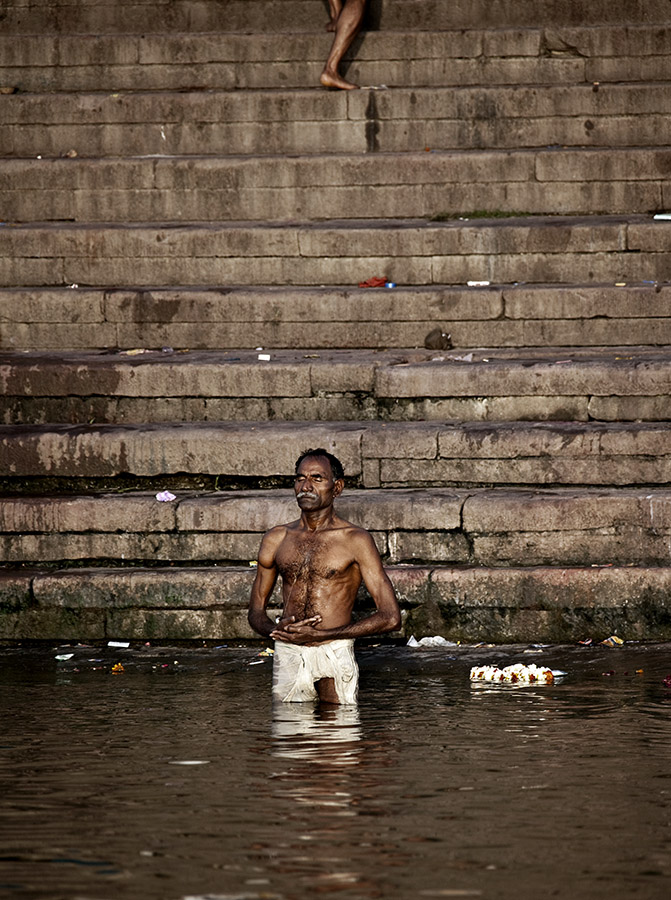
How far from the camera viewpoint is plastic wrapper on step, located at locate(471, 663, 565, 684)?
6777mm

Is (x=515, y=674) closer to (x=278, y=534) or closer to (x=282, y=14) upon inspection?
(x=278, y=534)

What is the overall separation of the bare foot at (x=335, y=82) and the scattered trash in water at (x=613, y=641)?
18.6ft

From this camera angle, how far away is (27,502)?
8438mm

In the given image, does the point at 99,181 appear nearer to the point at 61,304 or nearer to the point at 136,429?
the point at 61,304

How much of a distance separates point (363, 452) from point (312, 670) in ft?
7.54

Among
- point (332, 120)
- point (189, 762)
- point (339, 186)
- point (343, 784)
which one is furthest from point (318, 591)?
point (332, 120)

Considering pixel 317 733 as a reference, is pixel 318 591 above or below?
above

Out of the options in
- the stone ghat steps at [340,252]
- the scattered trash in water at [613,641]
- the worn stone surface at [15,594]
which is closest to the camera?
the scattered trash in water at [613,641]

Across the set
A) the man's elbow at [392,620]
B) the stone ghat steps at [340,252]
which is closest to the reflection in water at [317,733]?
the man's elbow at [392,620]

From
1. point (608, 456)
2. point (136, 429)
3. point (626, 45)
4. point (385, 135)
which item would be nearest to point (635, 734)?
point (608, 456)

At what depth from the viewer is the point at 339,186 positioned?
11203 millimetres

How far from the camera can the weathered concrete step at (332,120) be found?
11344 mm

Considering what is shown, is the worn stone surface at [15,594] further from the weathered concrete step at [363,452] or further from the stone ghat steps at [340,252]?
the stone ghat steps at [340,252]

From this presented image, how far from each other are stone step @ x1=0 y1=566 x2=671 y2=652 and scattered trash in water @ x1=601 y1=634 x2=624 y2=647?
0.10 feet
